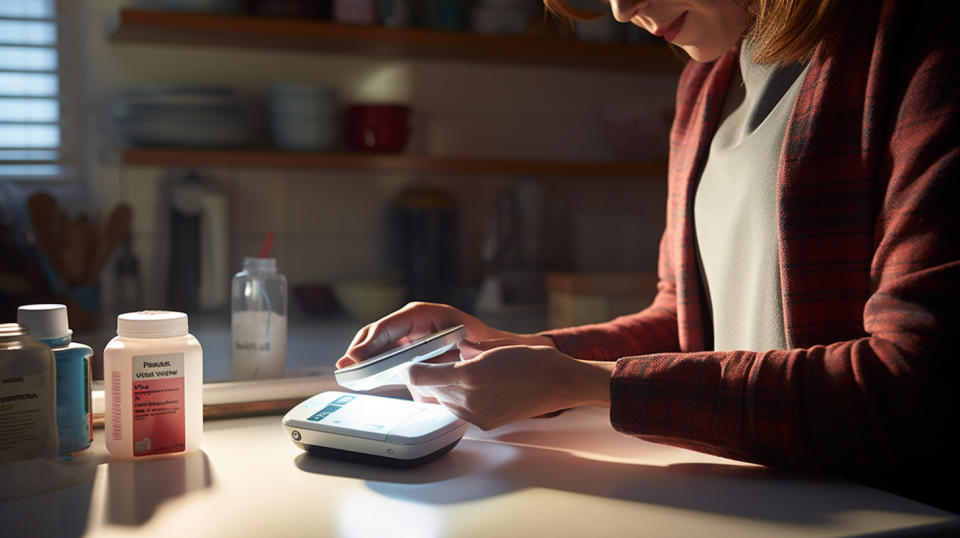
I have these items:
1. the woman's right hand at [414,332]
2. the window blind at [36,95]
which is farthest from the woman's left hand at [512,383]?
the window blind at [36,95]

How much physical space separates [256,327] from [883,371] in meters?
0.68

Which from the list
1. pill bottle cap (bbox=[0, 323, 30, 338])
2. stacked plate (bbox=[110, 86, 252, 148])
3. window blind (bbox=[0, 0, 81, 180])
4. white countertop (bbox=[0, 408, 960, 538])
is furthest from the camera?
window blind (bbox=[0, 0, 81, 180])

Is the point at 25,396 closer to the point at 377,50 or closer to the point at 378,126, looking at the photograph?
the point at 378,126

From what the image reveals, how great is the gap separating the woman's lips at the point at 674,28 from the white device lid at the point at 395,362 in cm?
43

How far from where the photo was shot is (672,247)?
1.16 meters

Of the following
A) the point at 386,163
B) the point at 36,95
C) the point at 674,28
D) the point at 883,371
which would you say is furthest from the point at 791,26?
the point at 36,95

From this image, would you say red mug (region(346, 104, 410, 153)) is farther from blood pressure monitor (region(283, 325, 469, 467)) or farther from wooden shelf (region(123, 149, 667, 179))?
blood pressure monitor (region(283, 325, 469, 467))

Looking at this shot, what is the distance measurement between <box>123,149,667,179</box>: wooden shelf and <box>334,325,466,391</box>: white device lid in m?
1.36

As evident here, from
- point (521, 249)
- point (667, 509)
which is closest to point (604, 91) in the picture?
point (521, 249)

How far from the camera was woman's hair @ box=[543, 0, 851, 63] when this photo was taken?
82 centimetres

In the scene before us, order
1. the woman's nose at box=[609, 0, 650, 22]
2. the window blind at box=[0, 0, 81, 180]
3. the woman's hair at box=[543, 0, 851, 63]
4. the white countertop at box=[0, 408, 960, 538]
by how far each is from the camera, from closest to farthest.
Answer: the white countertop at box=[0, 408, 960, 538], the woman's hair at box=[543, 0, 851, 63], the woman's nose at box=[609, 0, 650, 22], the window blind at box=[0, 0, 81, 180]

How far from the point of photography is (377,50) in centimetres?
230

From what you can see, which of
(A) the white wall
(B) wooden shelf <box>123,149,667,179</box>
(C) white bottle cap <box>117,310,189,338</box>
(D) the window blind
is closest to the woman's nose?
(C) white bottle cap <box>117,310,189,338</box>

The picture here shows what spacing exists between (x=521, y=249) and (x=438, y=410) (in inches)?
65.2
